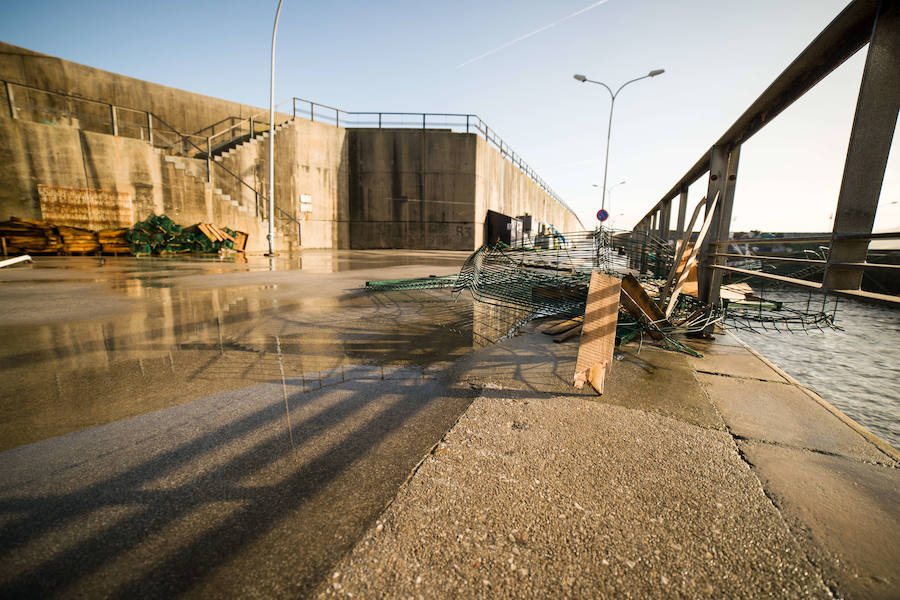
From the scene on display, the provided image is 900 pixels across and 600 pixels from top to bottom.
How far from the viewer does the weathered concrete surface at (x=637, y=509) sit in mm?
1166

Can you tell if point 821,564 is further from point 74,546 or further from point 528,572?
point 74,546

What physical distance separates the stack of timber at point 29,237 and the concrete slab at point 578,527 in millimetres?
18626

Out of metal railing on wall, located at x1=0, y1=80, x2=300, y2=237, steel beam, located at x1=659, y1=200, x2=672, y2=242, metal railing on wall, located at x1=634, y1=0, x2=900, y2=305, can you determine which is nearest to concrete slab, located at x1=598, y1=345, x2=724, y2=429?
metal railing on wall, located at x1=634, y1=0, x2=900, y2=305

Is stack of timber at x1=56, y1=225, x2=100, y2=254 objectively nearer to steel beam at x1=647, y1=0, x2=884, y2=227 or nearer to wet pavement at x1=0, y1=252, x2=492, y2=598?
wet pavement at x1=0, y1=252, x2=492, y2=598

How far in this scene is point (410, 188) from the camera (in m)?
25.0

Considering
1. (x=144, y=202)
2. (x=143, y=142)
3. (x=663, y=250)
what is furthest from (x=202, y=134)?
(x=663, y=250)

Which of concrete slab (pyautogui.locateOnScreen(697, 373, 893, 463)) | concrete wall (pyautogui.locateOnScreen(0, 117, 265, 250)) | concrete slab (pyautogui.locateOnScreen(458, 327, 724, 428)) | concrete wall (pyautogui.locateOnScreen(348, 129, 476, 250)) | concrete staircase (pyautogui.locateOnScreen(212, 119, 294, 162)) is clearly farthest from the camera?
concrete wall (pyautogui.locateOnScreen(348, 129, 476, 250))

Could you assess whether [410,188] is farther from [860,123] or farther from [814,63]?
[860,123]

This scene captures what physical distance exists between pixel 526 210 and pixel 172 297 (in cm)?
3623

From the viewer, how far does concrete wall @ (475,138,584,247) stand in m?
26.1

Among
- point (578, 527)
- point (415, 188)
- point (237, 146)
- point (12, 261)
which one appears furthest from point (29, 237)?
point (578, 527)

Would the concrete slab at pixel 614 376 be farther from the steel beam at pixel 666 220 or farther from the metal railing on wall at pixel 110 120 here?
the metal railing on wall at pixel 110 120

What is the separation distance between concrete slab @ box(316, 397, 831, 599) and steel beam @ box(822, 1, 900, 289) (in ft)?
5.13

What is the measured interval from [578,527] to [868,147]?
9.57 feet
